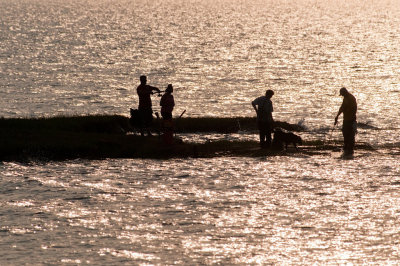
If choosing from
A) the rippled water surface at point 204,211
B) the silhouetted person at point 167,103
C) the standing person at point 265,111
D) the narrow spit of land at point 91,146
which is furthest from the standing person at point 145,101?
the standing person at point 265,111

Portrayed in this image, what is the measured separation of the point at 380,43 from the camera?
123 metres

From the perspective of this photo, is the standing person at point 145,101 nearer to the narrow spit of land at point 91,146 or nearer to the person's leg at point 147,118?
the person's leg at point 147,118

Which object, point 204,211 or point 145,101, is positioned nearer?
point 204,211

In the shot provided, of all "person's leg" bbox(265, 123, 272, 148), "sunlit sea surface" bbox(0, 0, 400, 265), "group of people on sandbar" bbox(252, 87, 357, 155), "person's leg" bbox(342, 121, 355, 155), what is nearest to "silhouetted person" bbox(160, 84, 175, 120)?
"sunlit sea surface" bbox(0, 0, 400, 265)

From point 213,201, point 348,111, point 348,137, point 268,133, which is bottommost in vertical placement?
point 213,201

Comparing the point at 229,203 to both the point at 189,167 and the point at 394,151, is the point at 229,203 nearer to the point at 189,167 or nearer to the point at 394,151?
the point at 189,167

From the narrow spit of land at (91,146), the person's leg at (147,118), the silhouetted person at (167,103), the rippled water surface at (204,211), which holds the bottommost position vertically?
the rippled water surface at (204,211)

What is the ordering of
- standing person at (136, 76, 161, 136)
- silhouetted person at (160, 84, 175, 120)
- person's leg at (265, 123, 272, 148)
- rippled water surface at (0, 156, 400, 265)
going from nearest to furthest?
rippled water surface at (0, 156, 400, 265), silhouetted person at (160, 84, 175, 120), person's leg at (265, 123, 272, 148), standing person at (136, 76, 161, 136)

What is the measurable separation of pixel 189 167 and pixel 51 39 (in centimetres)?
10160

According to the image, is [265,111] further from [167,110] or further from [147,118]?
[147,118]

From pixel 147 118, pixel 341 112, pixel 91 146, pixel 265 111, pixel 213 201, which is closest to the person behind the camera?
pixel 213 201

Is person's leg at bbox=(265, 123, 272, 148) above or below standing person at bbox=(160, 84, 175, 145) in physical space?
below

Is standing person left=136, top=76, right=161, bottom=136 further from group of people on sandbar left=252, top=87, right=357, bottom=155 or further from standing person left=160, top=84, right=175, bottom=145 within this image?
group of people on sandbar left=252, top=87, right=357, bottom=155

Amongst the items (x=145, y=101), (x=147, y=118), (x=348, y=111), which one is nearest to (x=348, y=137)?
(x=348, y=111)
